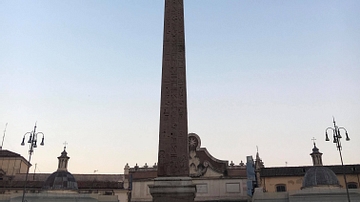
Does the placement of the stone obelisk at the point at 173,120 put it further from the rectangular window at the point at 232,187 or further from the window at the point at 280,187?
the window at the point at 280,187

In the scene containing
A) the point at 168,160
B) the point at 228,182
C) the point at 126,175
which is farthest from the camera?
the point at 126,175

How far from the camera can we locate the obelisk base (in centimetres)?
746

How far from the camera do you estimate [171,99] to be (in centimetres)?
854

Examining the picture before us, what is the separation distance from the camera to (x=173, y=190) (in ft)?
24.5

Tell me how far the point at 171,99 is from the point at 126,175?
85.3ft

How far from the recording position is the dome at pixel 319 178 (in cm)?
2498

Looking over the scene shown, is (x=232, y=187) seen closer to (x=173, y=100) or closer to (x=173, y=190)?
(x=173, y=100)

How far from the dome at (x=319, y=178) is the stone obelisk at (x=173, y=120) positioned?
65.4 feet

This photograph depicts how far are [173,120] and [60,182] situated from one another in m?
22.1

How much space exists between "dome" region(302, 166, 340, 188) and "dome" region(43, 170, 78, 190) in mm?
17868

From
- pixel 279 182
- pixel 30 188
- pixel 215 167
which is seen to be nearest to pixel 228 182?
pixel 215 167

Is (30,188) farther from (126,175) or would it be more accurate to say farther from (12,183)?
(126,175)

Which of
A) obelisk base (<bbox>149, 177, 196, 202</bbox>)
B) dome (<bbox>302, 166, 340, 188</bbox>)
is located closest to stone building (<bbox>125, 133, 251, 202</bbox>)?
Result: dome (<bbox>302, 166, 340, 188</bbox>)

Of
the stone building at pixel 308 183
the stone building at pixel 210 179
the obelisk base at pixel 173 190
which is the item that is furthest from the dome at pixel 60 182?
the obelisk base at pixel 173 190
